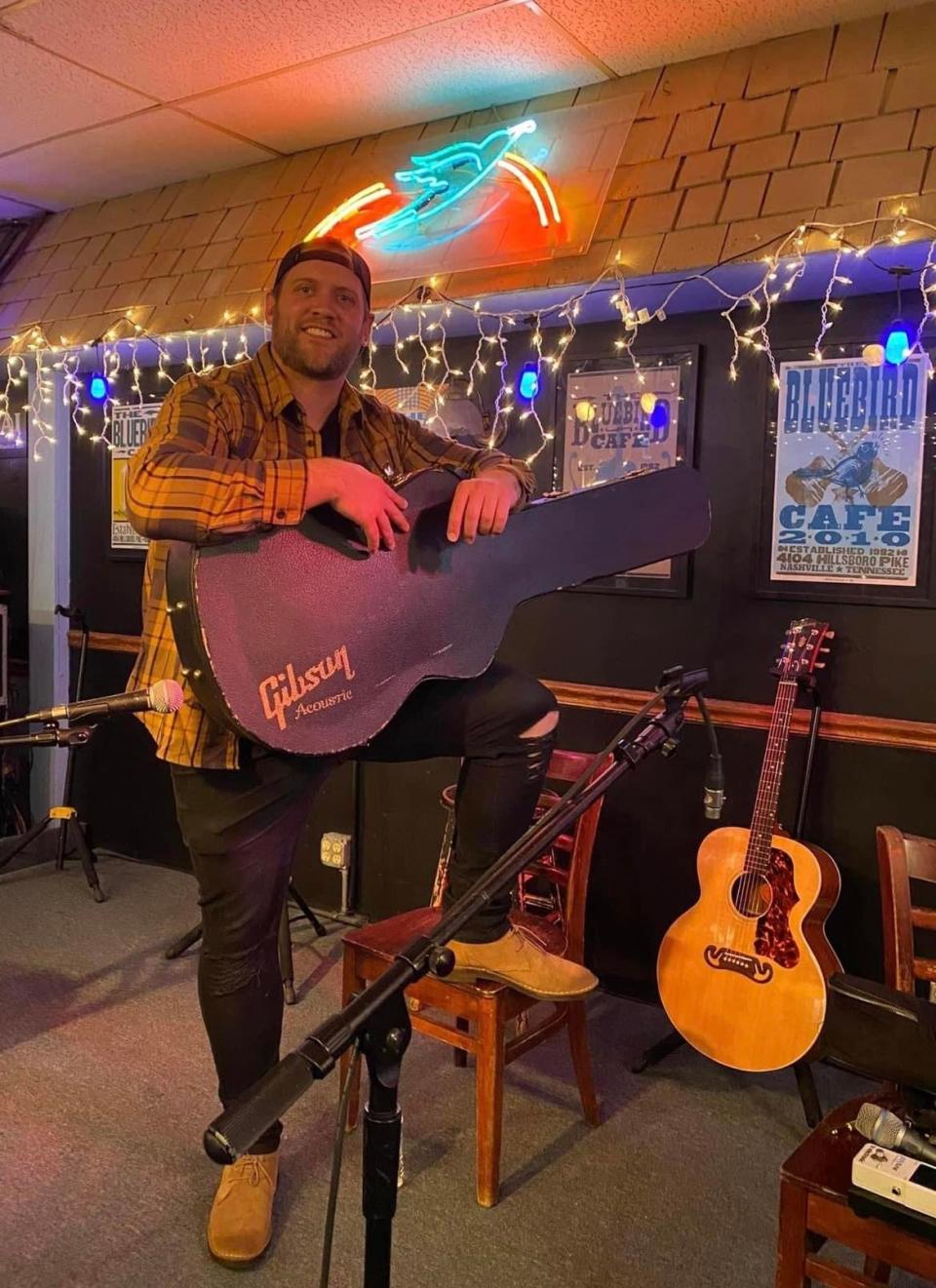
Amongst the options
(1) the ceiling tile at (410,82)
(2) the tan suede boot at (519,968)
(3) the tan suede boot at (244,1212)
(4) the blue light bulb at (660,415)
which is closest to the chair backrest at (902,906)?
(2) the tan suede boot at (519,968)

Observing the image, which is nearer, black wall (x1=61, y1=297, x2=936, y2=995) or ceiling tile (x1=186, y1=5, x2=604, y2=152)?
ceiling tile (x1=186, y1=5, x2=604, y2=152)

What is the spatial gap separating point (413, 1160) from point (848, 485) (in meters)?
1.94

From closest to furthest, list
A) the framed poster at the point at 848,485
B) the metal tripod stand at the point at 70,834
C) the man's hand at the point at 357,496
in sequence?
1. the man's hand at the point at 357,496
2. the framed poster at the point at 848,485
3. the metal tripod stand at the point at 70,834

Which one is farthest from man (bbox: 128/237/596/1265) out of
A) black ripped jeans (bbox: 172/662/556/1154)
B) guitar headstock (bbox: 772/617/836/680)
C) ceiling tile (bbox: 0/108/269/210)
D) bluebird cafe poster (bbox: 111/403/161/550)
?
bluebird cafe poster (bbox: 111/403/161/550)

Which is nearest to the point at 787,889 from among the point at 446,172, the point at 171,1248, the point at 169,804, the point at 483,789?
the point at 483,789

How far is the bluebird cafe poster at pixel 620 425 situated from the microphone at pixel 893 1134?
5.73ft

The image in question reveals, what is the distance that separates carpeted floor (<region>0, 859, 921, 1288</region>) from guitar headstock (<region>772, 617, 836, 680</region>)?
1021 millimetres

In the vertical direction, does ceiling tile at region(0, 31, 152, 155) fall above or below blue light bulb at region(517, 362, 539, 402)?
above

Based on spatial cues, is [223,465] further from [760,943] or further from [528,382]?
[528,382]

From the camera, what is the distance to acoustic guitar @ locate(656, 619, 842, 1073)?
220 cm

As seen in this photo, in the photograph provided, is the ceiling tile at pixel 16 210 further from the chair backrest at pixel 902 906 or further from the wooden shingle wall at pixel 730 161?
the chair backrest at pixel 902 906

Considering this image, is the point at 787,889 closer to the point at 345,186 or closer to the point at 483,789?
the point at 483,789

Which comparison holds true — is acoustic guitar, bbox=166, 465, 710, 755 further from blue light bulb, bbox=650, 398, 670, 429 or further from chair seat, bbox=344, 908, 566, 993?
blue light bulb, bbox=650, 398, 670, 429

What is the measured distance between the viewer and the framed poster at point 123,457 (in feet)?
13.5
